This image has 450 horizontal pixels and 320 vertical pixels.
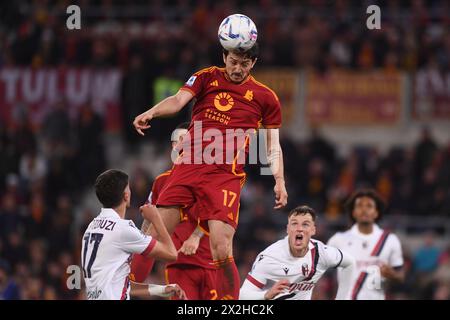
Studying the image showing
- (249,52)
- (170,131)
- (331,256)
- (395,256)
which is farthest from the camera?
(170,131)

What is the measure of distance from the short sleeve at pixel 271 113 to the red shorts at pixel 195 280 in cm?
176

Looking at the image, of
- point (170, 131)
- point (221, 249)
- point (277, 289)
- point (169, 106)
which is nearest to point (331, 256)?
point (277, 289)

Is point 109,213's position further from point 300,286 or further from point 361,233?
point 361,233

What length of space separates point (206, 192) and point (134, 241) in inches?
45.1

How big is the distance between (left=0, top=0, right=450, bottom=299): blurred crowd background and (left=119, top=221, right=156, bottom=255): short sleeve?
745 centimetres

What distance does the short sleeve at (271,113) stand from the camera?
457 inches

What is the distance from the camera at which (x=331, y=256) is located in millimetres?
12219

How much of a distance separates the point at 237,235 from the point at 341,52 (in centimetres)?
504

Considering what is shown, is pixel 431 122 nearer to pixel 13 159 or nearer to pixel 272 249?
pixel 13 159

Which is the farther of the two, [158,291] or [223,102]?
[223,102]

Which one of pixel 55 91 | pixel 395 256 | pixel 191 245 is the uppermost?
pixel 55 91

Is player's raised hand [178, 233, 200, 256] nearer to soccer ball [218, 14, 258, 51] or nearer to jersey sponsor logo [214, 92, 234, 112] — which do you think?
jersey sponsor logo [214, 92, 234, 112]

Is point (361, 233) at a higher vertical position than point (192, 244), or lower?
lower

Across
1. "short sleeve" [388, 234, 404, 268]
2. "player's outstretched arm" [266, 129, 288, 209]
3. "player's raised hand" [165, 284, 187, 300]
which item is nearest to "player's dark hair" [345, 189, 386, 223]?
"short sleeve" [388, 234, 404, 268]
